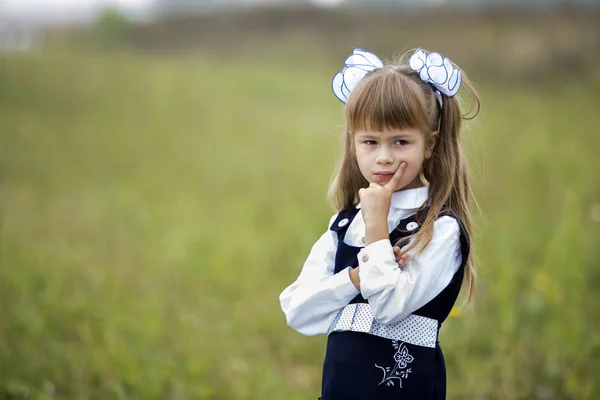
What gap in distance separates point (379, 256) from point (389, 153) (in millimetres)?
282

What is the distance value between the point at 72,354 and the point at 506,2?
33.1ft

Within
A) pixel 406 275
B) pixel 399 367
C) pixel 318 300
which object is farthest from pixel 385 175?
pixel 399 367

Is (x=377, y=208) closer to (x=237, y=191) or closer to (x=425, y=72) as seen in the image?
(x=425, y=72)

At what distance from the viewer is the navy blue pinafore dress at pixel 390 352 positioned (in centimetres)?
179

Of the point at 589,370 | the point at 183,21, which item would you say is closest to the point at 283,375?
the point at 589,370

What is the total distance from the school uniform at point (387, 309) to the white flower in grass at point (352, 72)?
333 mm

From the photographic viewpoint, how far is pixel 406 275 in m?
1.71

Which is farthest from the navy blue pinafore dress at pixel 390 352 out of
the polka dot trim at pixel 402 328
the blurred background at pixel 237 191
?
the blurred background at pixel 237 191

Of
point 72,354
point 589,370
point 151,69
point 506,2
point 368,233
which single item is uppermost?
point 506,2

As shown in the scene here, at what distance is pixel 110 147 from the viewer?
28.2 ft

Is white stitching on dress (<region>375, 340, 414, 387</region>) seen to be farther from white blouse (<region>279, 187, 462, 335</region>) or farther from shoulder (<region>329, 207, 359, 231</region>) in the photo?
shoulder (<region>329, 207, 359, 231</region>)

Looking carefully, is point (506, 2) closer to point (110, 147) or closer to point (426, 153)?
point (110, 147)

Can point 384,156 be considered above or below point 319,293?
above

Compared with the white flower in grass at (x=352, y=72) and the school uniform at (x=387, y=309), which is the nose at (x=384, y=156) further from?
the white flower in grass at (x=352, y=72)
